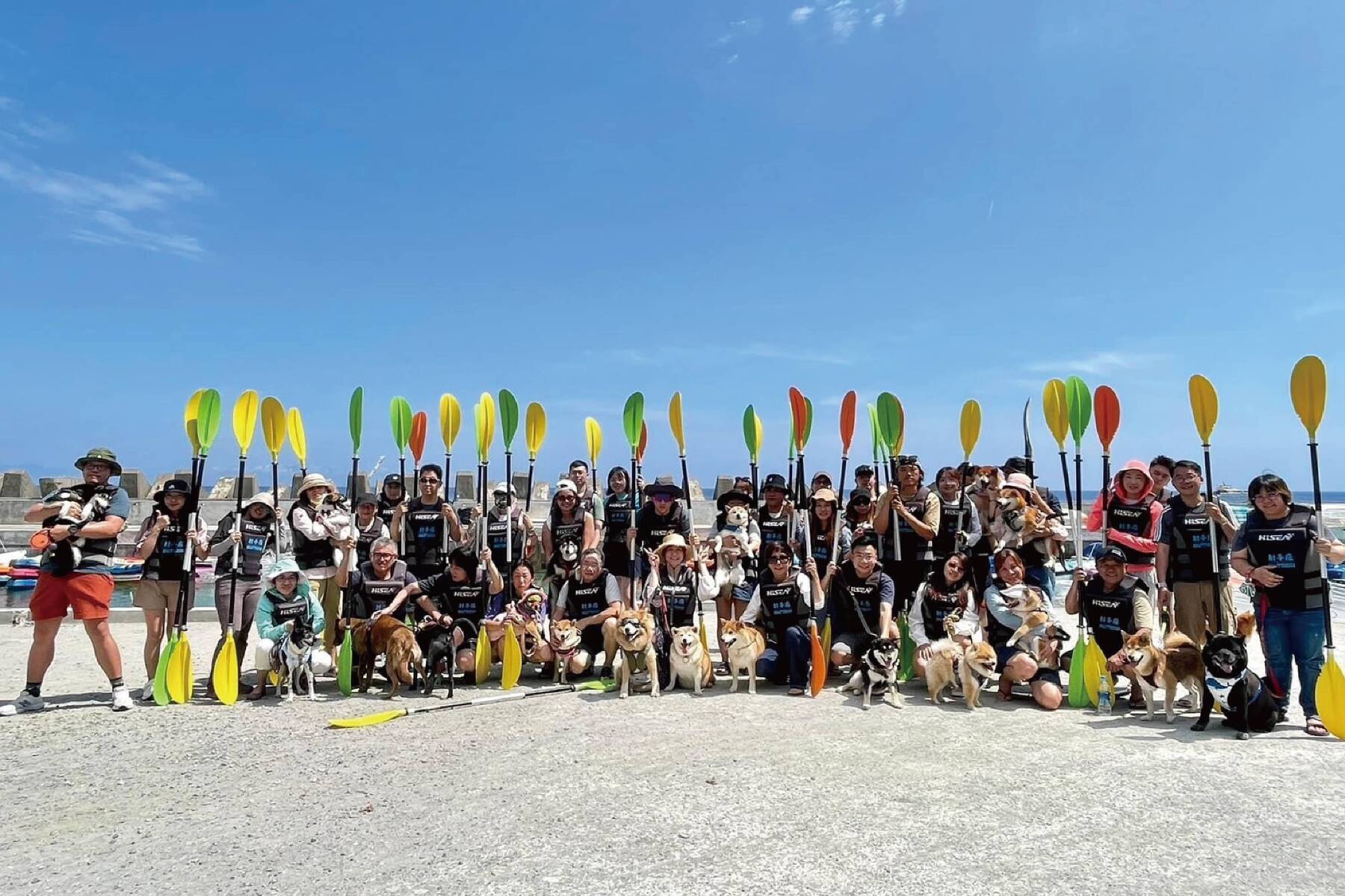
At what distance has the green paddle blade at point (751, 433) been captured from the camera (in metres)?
7.81

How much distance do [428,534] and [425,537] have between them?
4 cm

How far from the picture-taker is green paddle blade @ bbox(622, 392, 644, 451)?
758 centimetres

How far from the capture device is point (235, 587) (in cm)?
537

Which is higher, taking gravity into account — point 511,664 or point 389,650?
point 389,650

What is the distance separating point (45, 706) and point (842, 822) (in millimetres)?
4953

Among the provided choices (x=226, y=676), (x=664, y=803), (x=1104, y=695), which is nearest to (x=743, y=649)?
(x=664, y=803)

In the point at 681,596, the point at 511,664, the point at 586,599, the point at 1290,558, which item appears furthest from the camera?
the point at 586,599

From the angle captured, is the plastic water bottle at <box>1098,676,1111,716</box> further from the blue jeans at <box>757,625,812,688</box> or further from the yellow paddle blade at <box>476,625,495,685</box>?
the yellow paddle blade at <box>476,625,495,685</box>

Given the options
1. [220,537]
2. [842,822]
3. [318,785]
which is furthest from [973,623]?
[220,537]

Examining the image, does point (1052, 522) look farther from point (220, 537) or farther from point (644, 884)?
point (220, 537)

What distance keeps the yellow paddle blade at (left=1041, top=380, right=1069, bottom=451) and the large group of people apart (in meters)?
0.68

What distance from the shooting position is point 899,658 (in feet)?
17.7

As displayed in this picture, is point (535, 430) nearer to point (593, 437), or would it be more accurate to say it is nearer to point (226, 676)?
point (593, 437)

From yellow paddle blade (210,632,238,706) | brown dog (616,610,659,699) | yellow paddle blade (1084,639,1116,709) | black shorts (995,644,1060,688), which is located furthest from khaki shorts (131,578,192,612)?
yellow paddle blade (1084,639,1116,709)
